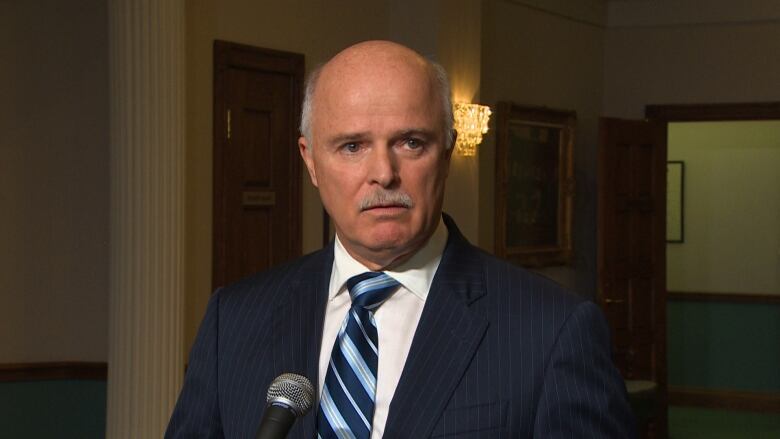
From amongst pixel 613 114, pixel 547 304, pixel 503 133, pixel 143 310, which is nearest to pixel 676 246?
pixel 613 114

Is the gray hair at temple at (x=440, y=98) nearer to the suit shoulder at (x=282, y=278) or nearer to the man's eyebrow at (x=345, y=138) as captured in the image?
the man's eyebrow at (x=345, y=138)

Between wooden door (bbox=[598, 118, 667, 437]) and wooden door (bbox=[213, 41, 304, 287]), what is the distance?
297cm

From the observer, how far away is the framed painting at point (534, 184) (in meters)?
7.94

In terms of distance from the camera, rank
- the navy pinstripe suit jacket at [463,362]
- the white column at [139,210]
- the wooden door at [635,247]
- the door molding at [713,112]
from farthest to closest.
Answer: the door molding at [713,112] → the wooden door at [635,247] → the white column at [139,210] → the navy pinstripe suit jacket at [463,362]

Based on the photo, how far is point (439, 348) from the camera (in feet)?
5.32

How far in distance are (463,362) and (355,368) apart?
149mm

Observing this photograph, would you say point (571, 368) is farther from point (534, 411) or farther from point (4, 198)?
point (4, 198)

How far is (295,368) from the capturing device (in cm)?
170

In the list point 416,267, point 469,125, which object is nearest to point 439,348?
point 416,267

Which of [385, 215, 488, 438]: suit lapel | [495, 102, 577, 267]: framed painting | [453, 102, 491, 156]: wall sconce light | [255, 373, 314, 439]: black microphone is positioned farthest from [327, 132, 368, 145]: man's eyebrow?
[495, 102, 577, 267]: framed painting

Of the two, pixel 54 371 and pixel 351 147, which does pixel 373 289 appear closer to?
pixel 351 147

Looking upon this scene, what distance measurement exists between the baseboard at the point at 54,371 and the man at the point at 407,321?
3783 millimetres

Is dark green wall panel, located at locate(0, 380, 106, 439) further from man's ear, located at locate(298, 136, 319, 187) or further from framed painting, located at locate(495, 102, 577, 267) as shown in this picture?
man's ear, located at locate(298, 136, 319, 187)

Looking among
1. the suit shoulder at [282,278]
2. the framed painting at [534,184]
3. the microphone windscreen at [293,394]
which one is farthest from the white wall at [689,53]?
the microphone windscreen at [293,394]
